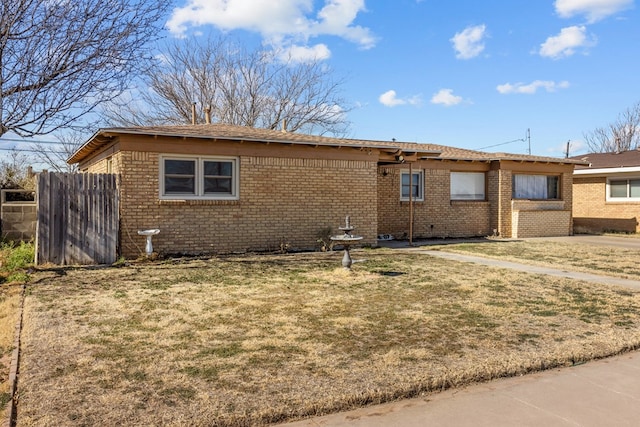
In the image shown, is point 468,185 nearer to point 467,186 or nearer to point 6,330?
point 467,186

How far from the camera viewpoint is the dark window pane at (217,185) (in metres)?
13.0

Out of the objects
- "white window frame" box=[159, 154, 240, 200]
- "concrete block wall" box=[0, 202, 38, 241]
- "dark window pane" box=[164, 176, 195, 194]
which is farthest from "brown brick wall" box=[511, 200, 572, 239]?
"concrete block wall" box=[0, 202, 38, 241]

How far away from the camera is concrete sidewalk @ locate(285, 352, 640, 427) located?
355 cm

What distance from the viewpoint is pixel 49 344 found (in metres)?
5.10

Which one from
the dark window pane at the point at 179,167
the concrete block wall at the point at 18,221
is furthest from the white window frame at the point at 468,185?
the concrete block wall at the point at 18,221

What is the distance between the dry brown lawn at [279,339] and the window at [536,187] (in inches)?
463

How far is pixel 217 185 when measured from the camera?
1314 cm

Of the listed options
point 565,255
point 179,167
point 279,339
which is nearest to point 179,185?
point 179,167

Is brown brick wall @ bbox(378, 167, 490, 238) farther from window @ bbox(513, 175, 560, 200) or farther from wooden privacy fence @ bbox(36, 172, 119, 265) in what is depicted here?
wooden privacy fence @ bbox(36, 172, 119, 265)

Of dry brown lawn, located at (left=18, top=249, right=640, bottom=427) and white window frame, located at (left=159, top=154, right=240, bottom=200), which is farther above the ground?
white window frame, located at (left=159, top=154, right=240, bottom=200)

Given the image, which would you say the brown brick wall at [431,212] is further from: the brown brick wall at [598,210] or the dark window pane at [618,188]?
the dark window pane at [618,188]

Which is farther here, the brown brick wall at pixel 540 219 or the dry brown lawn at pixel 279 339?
the brown brick wall at pixel 540 219

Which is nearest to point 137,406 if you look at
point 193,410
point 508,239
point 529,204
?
point 193,410

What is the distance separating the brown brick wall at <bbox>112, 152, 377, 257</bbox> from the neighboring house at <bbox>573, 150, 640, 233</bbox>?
1318 cm
